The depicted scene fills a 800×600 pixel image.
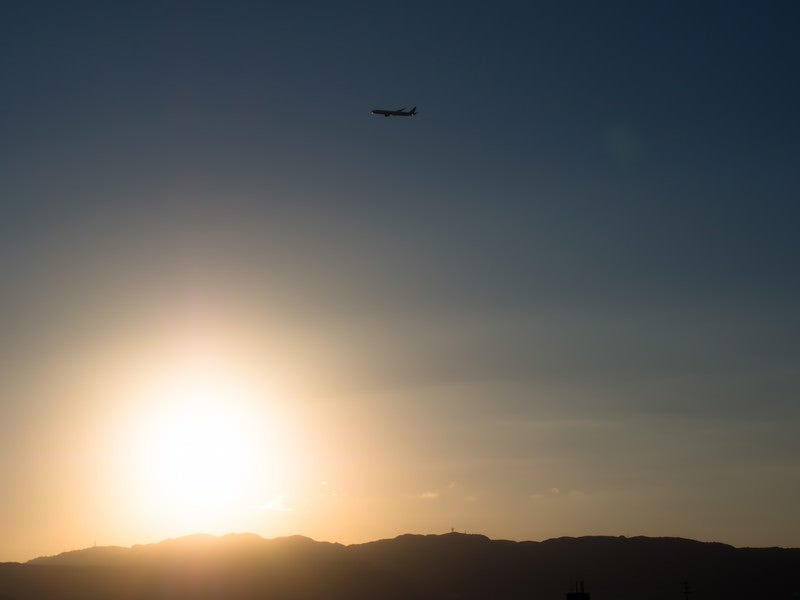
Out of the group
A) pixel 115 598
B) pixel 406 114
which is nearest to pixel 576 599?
pixel 406 114

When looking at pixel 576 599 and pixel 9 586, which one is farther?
pixel 9 586

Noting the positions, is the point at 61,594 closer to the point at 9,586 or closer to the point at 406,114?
the point at 9,586

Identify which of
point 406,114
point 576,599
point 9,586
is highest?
point 406,114

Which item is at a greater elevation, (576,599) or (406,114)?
(406,114)

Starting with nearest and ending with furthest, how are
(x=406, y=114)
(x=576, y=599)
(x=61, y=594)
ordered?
(x=576, y=599) → (x=406, y=114) → (x=61, y=594)

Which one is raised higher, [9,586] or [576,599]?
[9,586]

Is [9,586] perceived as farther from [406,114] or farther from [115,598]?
[406,114]

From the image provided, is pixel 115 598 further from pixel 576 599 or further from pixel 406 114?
pixel 576 599

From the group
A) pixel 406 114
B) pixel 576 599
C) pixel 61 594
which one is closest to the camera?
pixel 576 599
